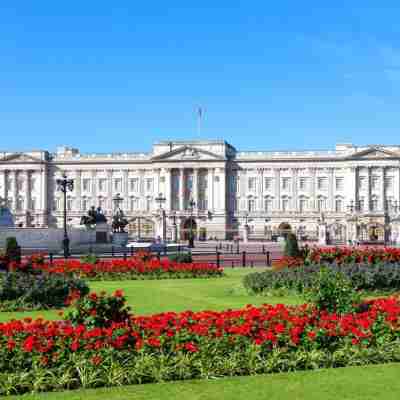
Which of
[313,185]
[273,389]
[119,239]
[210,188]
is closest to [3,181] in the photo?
[210,188]

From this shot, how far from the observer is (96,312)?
12.2 m

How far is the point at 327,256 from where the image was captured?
26906mm

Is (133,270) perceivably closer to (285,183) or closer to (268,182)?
(268,182)

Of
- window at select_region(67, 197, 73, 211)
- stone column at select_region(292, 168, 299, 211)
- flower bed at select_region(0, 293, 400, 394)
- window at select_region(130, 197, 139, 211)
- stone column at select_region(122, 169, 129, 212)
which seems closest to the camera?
flower bed at select_region(0, 293, 400, 394)

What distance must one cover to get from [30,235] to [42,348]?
42.1m

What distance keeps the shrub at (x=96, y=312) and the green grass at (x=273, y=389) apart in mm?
1722

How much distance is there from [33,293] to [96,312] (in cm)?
794

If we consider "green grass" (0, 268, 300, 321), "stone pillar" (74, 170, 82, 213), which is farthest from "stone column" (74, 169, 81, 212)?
"green grass" (0, 268, 300, 321)

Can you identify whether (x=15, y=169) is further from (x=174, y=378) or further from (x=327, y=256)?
(x=174, y=378)

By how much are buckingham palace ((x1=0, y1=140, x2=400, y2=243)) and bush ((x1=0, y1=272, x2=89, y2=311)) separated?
8100cm

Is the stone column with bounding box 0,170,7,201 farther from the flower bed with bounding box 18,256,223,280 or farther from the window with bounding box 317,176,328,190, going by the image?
the flower bed with bounding box 18,256,223,280

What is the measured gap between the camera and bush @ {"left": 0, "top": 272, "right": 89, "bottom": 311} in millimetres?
19625

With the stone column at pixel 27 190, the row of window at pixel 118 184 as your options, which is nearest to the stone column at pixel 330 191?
the row of window at pixel 118 184

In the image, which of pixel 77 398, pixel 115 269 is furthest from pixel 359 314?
pixel 115 269
